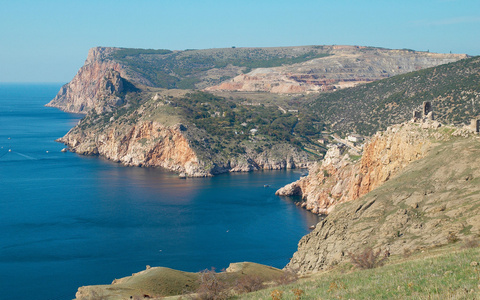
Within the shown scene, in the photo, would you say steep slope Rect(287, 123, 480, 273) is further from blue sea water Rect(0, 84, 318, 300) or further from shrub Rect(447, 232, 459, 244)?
blue sea water Rect(0, 84, 318, 300)

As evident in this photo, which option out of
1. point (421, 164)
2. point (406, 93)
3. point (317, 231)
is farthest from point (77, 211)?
point (406, 93)

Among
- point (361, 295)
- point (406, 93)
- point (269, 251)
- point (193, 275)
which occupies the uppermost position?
point (406, 93)

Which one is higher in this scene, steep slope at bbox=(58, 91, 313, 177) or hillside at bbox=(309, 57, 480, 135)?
hillside at bbox=(309, 57, 480, 135)

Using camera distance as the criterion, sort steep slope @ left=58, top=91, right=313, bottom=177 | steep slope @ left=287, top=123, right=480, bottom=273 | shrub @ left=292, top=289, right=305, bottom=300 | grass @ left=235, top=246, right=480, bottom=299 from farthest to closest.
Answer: steep slope @ left=58, top=91, right=313, bottom=177
steep slope @ left=287, top=123, right=480, bottom=273
shrub @ left=292, top=289, right=305, bottom=300
grass @ left=235, top=246, right=480, bottom=299

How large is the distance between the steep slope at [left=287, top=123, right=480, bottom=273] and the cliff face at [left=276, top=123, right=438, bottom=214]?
8.09 feet

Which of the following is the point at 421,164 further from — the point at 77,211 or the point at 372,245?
the point at 77,211

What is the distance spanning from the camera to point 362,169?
77.4 meters

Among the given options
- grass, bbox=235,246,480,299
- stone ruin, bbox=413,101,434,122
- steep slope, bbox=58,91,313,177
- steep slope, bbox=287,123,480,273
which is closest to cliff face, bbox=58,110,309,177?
steep slope, bbox=58,91,313,177

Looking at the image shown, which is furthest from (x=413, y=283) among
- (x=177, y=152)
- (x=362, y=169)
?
(x=177, y=152)

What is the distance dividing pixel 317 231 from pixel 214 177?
74079 mm

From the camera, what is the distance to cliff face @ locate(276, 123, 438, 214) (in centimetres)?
5997

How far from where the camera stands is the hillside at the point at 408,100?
128m

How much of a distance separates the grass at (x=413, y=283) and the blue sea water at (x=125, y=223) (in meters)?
40.3

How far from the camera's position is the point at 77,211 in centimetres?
9312
